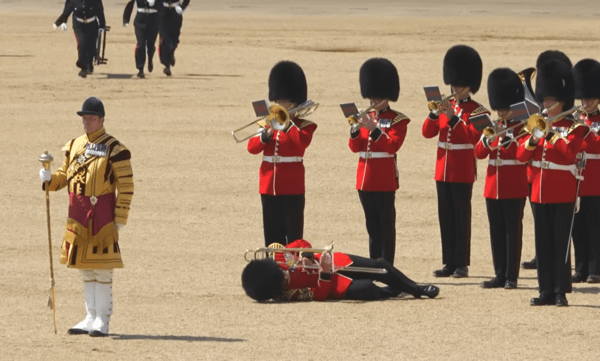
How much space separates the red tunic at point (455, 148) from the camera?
10539mm

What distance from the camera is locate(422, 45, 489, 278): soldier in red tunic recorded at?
34.6ft

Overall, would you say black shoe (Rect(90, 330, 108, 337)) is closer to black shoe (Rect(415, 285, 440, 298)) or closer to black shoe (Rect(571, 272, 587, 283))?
black shoe (Rect(415, 285, 440, 298))

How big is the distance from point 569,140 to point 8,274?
12.7 ft

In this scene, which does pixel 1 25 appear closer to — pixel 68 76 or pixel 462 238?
pixel 68 76

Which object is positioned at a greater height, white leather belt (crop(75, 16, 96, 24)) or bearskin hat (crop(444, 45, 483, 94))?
white leather belt (crop(75, 16, 96, 24))

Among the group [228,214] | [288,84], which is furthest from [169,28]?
[288,84]

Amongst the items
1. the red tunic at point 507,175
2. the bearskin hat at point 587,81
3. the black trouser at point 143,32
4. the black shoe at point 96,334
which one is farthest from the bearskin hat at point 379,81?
the black trouser at point 143,32

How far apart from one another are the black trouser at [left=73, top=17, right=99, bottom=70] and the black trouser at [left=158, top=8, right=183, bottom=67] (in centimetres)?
93

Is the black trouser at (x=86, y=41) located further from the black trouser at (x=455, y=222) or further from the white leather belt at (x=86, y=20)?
the black trouser at (x=455, y=222)

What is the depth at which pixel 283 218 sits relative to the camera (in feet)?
33.9

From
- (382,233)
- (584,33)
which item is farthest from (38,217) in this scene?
(584,33)

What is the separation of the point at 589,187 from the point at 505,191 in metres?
0.65

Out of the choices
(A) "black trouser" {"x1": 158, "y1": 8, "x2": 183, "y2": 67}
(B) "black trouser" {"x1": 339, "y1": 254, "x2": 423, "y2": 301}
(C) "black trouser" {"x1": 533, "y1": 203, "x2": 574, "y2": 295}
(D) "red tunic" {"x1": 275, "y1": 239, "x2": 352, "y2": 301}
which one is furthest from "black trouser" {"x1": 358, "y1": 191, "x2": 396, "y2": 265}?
(A) "black trouser" {"x1": 158, "y1": 8, "x2": 183, "y2": 67}

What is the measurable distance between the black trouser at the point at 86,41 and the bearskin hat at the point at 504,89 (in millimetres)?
11600
